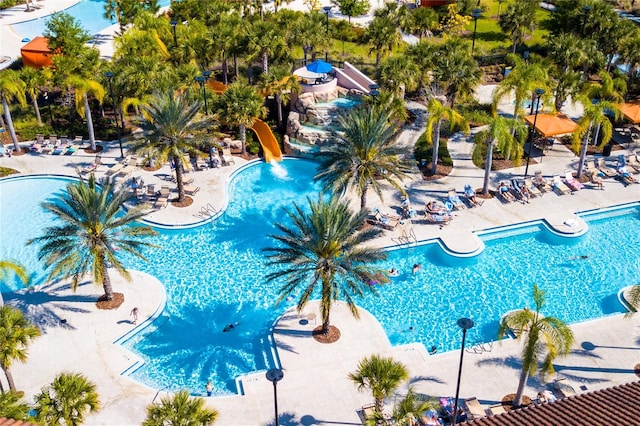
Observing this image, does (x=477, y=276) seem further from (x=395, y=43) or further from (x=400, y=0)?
(x=400, y=0)

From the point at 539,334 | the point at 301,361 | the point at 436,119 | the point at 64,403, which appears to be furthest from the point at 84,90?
the point at 539,334

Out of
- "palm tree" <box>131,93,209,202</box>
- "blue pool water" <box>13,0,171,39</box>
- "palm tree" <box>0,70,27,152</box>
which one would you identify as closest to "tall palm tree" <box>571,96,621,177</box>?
"palm tree" <box>131,93,209,202</box>

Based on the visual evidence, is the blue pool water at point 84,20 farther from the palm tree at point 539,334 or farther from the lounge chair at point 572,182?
the palm tree at point 539,334

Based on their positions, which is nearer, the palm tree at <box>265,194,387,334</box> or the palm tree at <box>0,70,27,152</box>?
the palm tree at <box>265,194,387,334</box>

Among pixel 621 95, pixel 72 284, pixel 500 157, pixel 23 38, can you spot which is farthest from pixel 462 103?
pixel 23 38

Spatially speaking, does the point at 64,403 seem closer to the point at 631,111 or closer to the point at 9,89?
the point at 9,89

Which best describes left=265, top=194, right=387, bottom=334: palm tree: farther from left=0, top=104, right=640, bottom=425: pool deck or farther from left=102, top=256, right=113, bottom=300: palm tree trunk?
left=102, top=256, right=113, bottom=300: palm tree trunk
